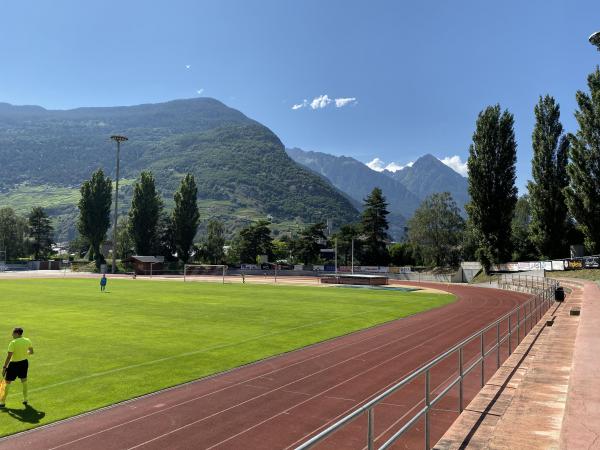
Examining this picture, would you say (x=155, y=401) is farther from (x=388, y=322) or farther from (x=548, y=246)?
(x=548, y=246)

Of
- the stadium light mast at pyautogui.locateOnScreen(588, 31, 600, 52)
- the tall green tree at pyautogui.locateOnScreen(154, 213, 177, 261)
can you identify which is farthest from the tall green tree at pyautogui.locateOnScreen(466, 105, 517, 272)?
the tall green tree at pyautogui.locateOnScreen(154, 213, 177, 261)

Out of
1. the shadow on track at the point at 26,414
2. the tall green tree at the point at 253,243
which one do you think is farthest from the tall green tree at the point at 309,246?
the shadow on track at the point at 26,414

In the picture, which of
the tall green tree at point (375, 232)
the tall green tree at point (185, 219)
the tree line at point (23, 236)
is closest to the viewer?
the tall green tree at point (185, 219)

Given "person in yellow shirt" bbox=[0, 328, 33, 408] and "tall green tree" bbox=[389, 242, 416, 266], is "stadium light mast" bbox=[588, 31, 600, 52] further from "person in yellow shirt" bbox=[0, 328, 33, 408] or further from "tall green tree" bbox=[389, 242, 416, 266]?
"tall green tree" bbox=[389, 242, 416, 266]

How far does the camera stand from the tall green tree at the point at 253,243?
114 m

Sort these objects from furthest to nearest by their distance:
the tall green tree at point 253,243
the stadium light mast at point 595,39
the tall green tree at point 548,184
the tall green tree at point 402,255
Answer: the tall green tree at point 253,243 < the tall green tree at point 402,255 < the tall green tree at point 548,184 < the stadium light mast at point 595,39

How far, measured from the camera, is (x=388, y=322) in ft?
84.0

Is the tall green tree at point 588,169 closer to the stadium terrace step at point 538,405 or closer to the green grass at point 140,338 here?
the green grass at point 140,338

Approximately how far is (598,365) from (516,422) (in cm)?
365

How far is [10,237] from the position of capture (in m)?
127

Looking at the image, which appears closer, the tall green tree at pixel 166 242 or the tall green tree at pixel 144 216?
the tall green tree at pixel 144 216

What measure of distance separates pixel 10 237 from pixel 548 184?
135596 mm

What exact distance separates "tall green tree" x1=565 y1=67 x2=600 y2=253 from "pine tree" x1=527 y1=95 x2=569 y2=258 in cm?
737

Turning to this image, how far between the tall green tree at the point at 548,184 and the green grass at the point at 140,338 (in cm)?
2985
